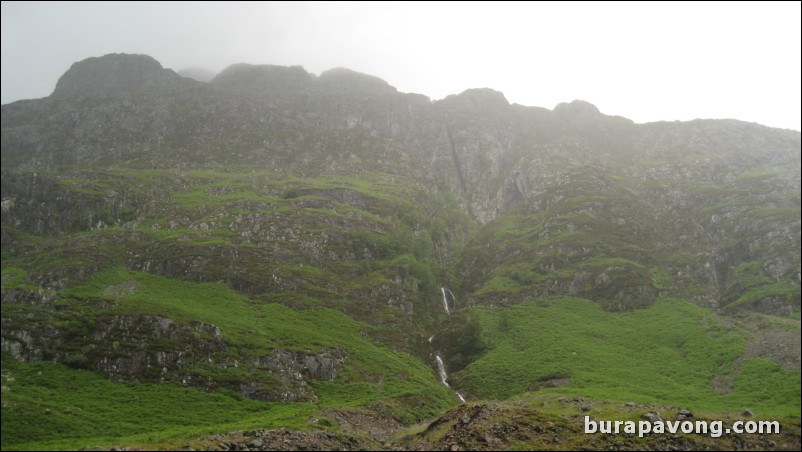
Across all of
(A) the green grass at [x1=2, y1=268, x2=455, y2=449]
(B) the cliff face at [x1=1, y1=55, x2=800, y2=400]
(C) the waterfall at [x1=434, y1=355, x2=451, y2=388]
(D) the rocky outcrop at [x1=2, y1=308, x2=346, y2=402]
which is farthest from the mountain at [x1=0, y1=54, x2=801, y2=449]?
(C) the waterfall at [x1=434, y1=355, x2=451, y2=388]

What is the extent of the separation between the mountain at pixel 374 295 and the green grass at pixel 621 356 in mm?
518

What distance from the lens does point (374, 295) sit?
128 m

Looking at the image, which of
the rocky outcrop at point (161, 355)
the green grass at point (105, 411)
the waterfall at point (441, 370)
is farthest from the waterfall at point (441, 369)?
the green grass at point (105, 411)

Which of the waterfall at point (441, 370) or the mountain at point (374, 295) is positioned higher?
the mountain at point (374, 295)

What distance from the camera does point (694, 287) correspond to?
12444 centimetres

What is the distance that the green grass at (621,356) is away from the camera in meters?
73.4

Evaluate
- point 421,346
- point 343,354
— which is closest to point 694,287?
point 421,346

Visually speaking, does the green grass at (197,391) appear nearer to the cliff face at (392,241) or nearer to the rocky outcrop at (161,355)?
the rocky outcrop at (161,355)

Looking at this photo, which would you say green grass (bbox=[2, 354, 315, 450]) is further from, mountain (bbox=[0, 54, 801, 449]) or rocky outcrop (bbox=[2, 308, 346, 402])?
rocky outcrop (bbox=[2, 308, 346, 402])

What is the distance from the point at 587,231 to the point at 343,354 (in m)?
92.2

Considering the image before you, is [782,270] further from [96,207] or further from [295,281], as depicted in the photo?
[96,207]

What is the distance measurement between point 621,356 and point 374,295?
195 ft

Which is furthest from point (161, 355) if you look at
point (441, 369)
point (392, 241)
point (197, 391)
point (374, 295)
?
point (392, 241)

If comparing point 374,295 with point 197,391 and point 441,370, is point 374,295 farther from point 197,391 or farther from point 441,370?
point 197,391
